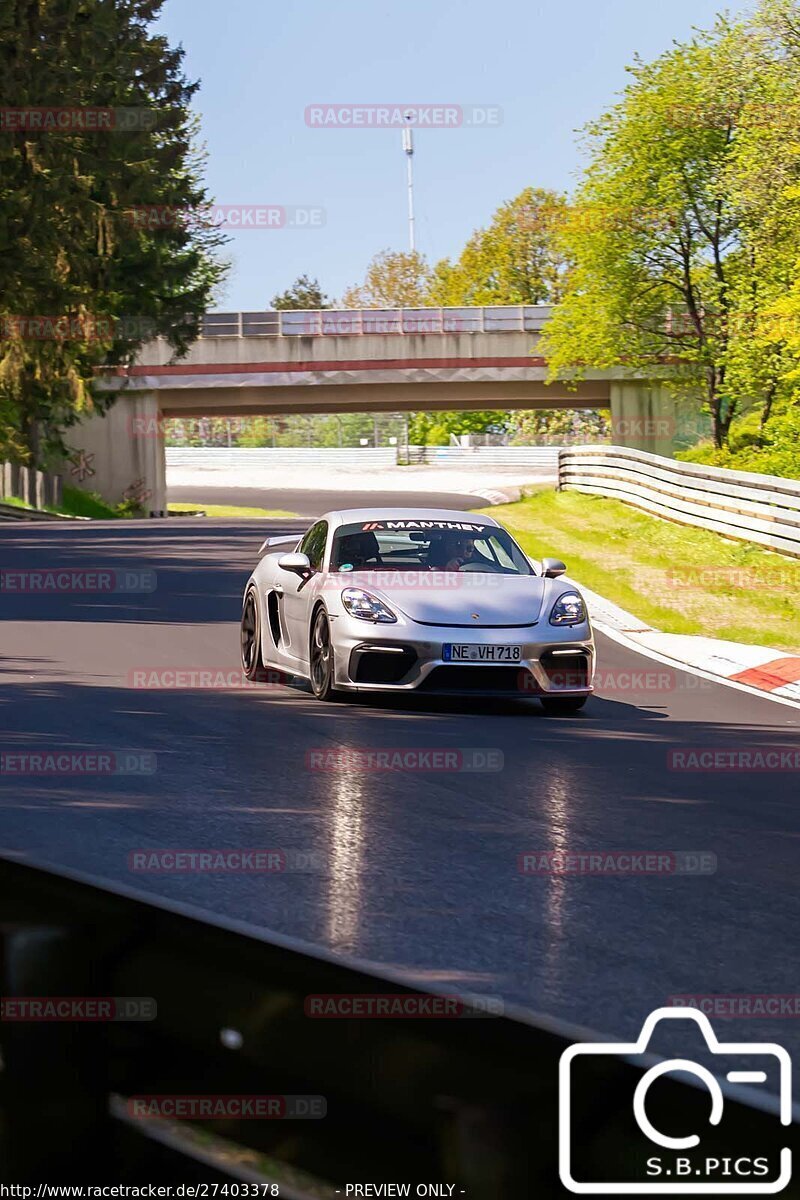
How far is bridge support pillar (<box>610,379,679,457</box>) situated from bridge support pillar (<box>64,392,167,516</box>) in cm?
1715

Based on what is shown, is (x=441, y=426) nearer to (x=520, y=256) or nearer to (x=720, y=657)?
(x=520, y=256)

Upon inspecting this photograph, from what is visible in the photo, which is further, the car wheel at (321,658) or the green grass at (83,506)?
the green grass at (83,506)

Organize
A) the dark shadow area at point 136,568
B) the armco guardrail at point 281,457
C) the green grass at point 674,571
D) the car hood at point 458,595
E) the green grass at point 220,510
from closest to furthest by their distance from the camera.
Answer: the car hood at point 458,595 < the dark shadow area at point 136,568 < the green grass at point 674,571 < the green grass at point 220,510 < the armco guardrail at point 281,457

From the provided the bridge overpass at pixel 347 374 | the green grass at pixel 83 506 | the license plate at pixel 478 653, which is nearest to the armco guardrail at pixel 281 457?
the bridge overpass at pixel 347 374

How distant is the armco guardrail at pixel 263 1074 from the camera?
2912 mm

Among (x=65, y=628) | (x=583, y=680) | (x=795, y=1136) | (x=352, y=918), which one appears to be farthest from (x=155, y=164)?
(x=795, y=1136)

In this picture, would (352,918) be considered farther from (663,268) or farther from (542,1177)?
(663,268)

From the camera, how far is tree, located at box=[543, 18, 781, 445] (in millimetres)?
51344

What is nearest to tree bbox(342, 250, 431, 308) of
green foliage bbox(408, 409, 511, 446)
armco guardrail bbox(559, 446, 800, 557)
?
green foliage bbox(408, 409, 511, 446)

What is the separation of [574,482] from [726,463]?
4627mm

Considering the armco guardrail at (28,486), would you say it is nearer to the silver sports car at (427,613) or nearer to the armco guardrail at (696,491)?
the armco guardrail at (696,491)

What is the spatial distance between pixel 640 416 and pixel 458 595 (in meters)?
53.7

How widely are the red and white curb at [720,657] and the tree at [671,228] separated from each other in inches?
1243

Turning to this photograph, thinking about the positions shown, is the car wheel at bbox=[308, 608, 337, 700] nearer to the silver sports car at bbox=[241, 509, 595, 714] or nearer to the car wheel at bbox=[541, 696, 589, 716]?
the silver sports car at bbox=[241, 509, 595, 714]
